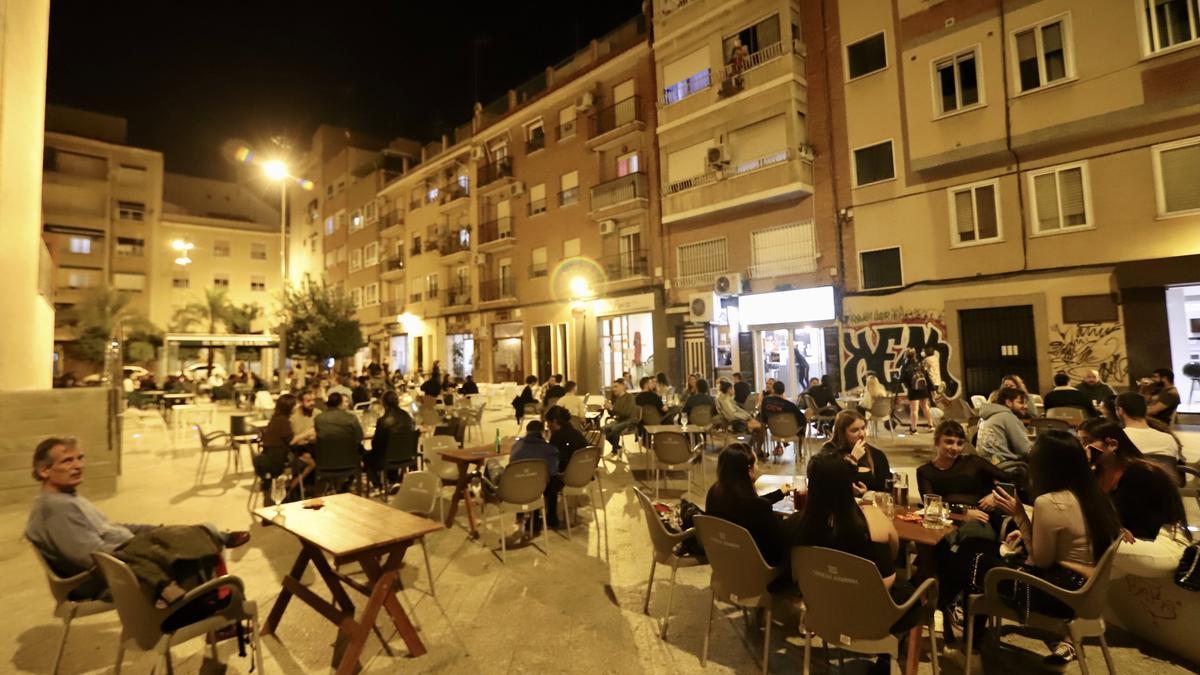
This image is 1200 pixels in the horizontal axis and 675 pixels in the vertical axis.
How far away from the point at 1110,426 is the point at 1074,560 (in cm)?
131

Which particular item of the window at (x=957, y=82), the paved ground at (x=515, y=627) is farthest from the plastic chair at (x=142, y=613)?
the window at (x=957, y=82)

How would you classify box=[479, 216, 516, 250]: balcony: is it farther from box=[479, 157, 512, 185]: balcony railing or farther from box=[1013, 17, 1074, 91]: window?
box=[1013, 17, 1074, 91]: window

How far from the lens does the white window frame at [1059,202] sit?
460 inches

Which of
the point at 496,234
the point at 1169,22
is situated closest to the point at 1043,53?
the point at 1169,22

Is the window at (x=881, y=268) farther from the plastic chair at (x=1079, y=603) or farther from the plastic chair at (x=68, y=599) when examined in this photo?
the plastic chair at (x=68, y=599)

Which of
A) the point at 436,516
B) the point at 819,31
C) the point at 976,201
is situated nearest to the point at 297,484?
the point at 436,516

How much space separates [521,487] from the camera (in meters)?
5.49

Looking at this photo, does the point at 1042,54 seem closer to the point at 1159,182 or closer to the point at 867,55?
the point at 1159,182

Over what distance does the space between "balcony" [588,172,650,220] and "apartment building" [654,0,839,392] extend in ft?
3.18

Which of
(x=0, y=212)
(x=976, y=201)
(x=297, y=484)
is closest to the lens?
(x=297, y=484)

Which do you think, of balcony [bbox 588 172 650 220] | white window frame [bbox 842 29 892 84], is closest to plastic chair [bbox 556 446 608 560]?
white window frame [bbox 842 29 892 84]

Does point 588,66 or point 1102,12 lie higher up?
point 588,66

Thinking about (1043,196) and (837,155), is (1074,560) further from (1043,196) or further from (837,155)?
(837,155)

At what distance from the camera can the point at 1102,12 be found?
11.4m
